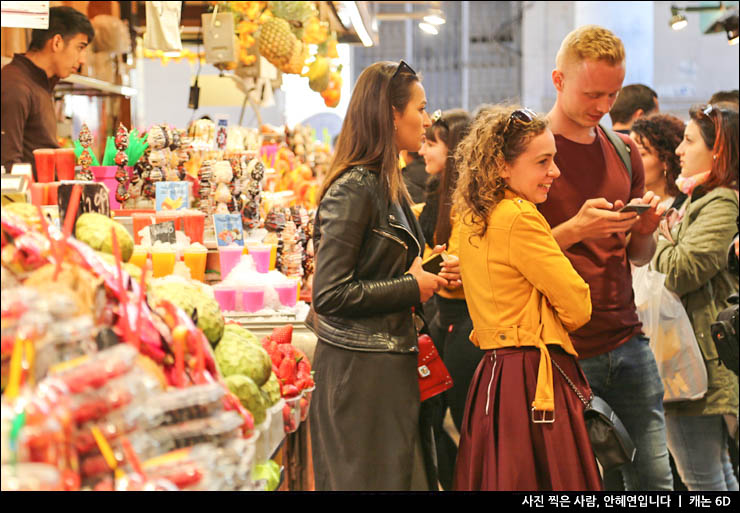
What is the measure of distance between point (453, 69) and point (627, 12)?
4.87m

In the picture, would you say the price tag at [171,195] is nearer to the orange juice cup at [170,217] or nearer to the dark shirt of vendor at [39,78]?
the orange juice cup at [170,217]

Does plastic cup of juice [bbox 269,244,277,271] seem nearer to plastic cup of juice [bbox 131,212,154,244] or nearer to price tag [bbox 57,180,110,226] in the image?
plastic cup of juice [bbox 131,212,154,244]

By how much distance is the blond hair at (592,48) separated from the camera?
2.40 meters

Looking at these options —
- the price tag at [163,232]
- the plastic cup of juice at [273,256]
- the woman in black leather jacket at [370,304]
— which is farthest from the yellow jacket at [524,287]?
the plastic cup of juice at [273,256]

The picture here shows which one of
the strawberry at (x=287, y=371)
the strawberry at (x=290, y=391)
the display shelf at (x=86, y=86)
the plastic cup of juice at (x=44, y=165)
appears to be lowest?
the strawberry at (x=290, y=391)

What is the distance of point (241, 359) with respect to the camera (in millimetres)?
1489

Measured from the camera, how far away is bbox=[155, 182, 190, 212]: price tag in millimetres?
2807

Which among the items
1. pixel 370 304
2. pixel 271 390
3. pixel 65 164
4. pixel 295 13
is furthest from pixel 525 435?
pixel 295 13

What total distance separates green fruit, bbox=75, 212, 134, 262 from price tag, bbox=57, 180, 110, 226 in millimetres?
38

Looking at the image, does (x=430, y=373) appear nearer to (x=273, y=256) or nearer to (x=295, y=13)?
(x=273, y=256)

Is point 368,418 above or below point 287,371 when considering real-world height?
below

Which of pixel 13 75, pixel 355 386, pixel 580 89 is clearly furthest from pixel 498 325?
pixel 13 75

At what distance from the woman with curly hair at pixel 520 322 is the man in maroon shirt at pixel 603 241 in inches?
8.5

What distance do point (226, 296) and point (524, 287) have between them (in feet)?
3.28
